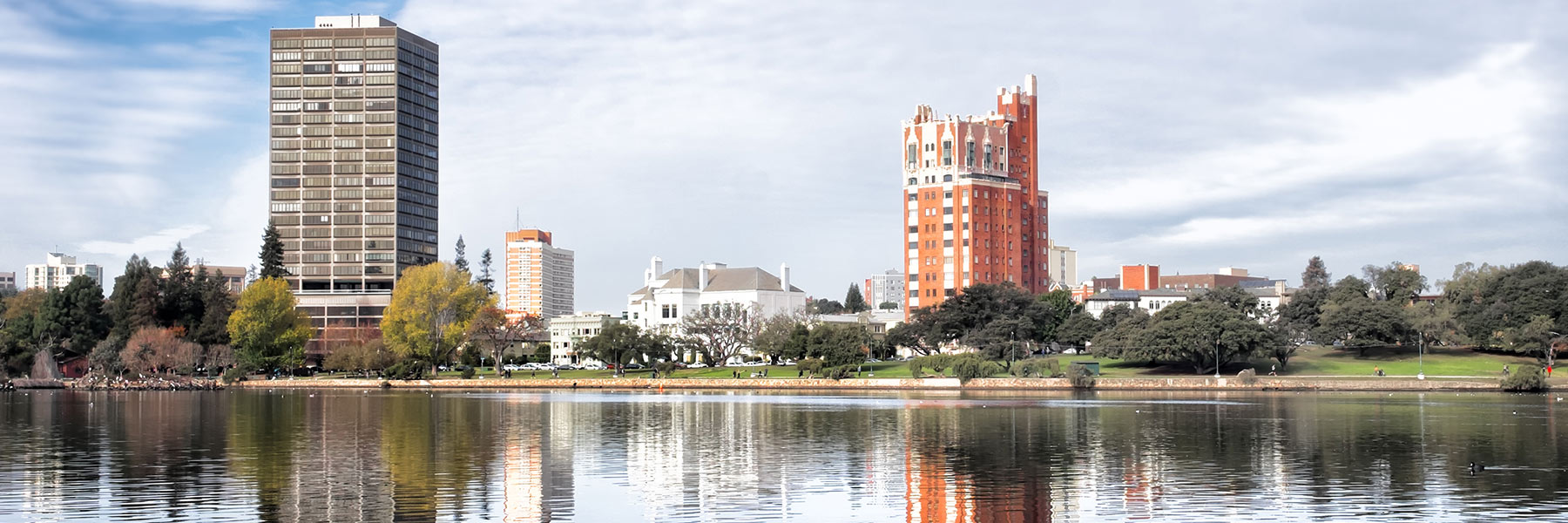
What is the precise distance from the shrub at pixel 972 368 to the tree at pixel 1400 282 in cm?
5637

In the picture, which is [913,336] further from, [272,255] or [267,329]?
[272,255]

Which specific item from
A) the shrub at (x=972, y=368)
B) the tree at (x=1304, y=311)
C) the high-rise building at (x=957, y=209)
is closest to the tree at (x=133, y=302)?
the shrub at (x=972, y=368)

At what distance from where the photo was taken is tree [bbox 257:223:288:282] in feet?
563

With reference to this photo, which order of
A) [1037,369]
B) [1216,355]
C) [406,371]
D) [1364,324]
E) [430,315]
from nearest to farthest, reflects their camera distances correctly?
1. [1216,355]
2. [1037,369]
3. [1364,324]
4. [406,371]
5. [430,315]

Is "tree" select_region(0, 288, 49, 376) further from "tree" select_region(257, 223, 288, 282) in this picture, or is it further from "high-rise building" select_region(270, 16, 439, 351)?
"high-rise building" select_region(270, 16, 439, 351)

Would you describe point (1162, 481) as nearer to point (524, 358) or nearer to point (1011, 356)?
point (1011, 356)

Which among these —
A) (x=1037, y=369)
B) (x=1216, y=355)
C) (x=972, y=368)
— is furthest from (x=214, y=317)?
(x=1216, y=355)

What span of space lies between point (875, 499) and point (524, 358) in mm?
154138

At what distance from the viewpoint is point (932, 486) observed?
33.5 metres

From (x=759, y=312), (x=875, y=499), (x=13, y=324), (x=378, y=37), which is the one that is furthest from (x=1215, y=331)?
(x=378, y=37)

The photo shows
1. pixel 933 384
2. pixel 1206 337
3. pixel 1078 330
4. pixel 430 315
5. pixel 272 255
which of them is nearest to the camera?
pixel 1206 337

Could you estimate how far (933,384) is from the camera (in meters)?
119

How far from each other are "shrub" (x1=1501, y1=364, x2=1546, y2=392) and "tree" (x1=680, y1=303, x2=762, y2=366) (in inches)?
3189

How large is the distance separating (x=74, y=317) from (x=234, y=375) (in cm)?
1834
